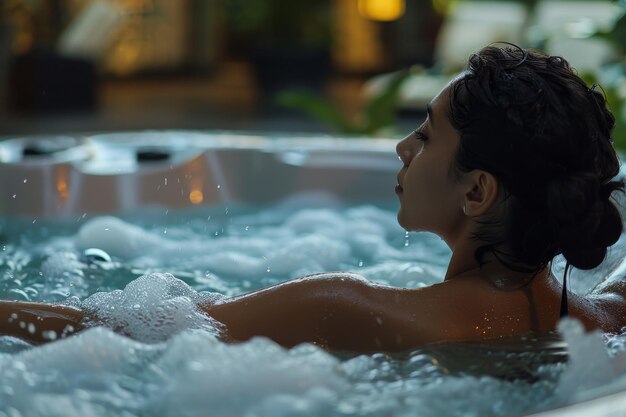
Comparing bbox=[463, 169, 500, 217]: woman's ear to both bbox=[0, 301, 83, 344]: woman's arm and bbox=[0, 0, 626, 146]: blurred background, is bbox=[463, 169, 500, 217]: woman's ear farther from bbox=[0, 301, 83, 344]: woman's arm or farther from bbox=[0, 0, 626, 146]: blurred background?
bbox=[0, 0, 626, 146]: blurred background

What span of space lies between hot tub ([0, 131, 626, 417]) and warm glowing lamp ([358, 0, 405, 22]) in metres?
6.71

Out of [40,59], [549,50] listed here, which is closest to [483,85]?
[549,50]

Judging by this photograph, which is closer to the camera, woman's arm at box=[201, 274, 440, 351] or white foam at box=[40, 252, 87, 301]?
woman's arm at box=[201, 274, 440, 351]

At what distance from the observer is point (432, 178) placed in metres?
1.29

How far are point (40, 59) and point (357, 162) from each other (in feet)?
13.5

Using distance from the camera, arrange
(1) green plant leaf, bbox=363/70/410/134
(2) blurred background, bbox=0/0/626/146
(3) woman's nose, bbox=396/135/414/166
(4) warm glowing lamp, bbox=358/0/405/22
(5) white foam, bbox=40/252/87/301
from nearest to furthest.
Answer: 1. (3) woman's nose, bbox=396/135/414/166
2. (5) white foam, bbox=40/252/87/301
3. (1) green plant leaf, bbox=363/70/410/134
4. (2) blurred background, bbox=0/0/626/146
5. (4) warm glowing lamp, bbox=358/0/405/22

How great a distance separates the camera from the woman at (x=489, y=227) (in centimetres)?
117

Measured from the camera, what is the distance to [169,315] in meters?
1.30

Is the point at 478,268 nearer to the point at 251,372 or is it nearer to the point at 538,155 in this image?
the point at 538,155

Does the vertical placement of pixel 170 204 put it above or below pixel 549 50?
below

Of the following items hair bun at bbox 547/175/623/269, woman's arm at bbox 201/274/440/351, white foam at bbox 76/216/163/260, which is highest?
hair bun at bbox 547/175/623/269

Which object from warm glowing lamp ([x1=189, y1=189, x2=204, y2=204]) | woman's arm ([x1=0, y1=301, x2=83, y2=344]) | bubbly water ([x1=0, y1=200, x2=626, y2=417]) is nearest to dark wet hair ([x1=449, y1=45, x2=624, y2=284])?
bubbly water ([x1=0, y1=200, x2=626, y2=417])

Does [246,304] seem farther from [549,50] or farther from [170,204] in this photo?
[549,50]

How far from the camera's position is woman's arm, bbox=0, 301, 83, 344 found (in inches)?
49.6
